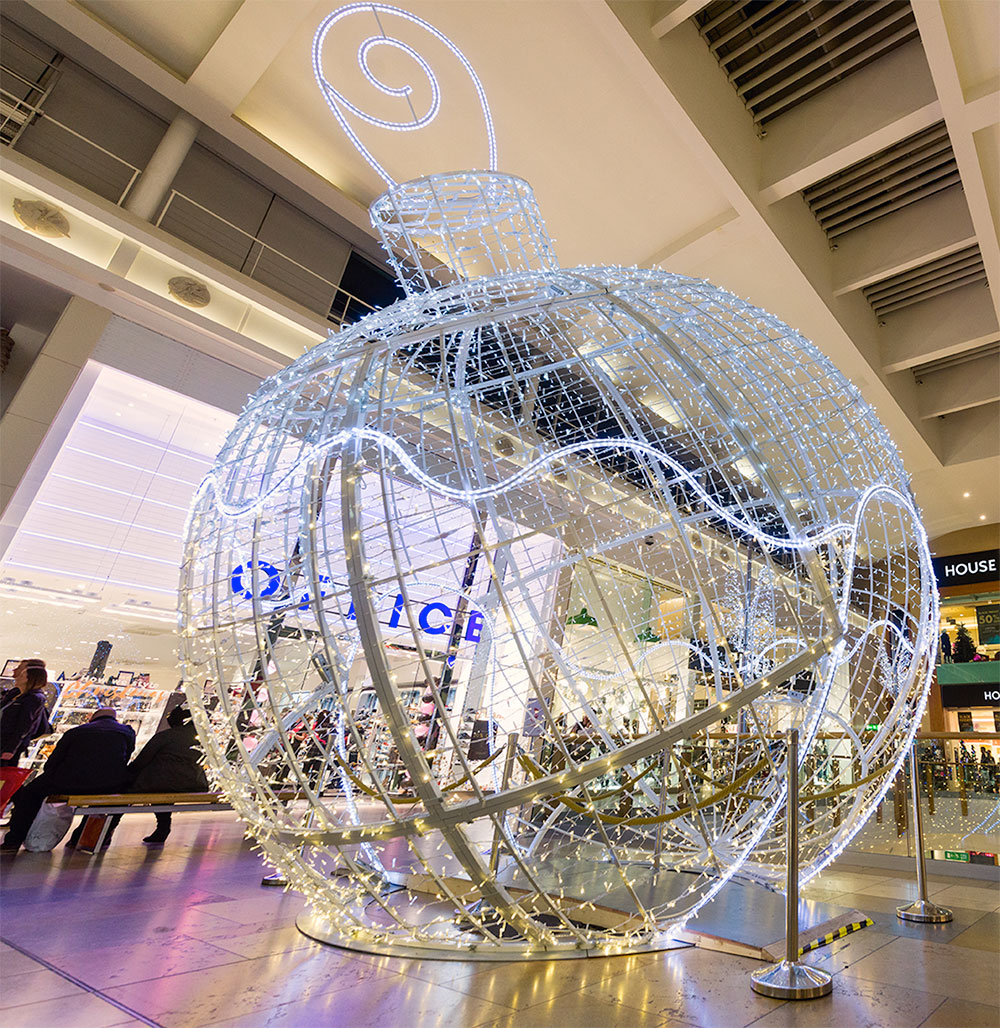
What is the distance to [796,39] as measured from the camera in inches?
200

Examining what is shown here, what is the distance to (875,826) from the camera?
459 centimetres

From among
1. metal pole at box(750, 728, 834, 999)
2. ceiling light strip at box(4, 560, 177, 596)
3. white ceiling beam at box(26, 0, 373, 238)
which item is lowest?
metal pole at box(750, 728, 834, 999)

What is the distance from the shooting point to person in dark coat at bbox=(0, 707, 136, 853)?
3531 mm

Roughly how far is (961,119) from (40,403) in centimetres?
713

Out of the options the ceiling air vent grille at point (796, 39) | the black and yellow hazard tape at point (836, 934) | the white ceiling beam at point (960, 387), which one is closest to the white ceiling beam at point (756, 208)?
the ceiling air vent grille at point (796, 39)

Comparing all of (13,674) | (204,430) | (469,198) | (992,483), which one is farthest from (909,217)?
(13,674)

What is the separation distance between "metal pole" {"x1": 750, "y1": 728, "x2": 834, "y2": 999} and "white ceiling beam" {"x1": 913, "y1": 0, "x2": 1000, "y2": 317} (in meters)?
4.67

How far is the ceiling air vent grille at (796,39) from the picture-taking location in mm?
4941

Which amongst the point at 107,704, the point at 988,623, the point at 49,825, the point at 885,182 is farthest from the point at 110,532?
the point at 988,623

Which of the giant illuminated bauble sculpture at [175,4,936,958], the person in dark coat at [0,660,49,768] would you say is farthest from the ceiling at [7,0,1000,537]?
the person in dark coat at [0,660,49,768]

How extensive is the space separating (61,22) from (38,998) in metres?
6.72

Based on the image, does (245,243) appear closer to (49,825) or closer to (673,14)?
(673,14)

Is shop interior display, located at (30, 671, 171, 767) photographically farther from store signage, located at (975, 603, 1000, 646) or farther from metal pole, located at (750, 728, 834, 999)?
store signage, located at (975, 603, 1000, 646)

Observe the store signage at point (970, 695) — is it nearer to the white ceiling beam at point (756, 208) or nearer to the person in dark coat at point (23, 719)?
the white ceiling beam at point (756, 208)
